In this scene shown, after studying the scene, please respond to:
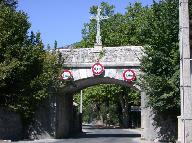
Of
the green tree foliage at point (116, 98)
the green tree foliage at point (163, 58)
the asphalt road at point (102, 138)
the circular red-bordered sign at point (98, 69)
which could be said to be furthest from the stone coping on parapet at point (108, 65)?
the green tree foliage at point (116, 98)

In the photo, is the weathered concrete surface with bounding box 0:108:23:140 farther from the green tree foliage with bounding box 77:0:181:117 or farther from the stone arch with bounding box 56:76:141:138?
the green tree foliage with bounding box 77:0:181:117

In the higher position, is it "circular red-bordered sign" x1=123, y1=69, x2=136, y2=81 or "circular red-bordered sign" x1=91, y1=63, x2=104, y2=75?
"circular red-bordered sign" x1=91, y1=63, x2=104, y2=75

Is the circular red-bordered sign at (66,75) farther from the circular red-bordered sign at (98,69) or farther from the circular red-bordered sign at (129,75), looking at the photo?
the circular red-bordered sign at (129,75)

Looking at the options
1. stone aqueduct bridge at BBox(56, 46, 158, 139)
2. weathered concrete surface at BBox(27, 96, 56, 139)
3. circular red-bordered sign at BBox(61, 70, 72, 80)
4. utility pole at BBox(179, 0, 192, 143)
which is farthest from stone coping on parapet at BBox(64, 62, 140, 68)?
utility pole at BBox(179, 0, 192, 143)

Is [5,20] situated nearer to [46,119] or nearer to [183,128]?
[46,119]

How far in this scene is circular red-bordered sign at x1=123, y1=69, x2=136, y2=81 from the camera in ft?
107

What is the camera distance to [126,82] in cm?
3369

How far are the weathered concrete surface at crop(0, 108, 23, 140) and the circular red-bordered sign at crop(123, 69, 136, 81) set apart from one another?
7.87 meters

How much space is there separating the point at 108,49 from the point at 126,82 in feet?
8.69

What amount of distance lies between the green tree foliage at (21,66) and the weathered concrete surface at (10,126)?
0.66 meters

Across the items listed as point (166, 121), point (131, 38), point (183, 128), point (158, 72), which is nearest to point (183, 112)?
point (183, 128)

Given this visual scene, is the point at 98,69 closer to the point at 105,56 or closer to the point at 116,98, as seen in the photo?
the point at 105,56

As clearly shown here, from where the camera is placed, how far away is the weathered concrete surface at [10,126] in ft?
102

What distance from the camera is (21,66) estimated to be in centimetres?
3014
